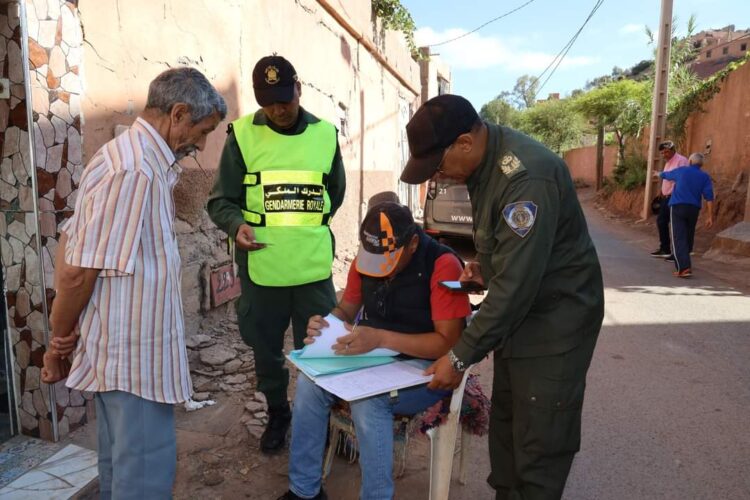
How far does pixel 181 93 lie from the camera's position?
1.56 m

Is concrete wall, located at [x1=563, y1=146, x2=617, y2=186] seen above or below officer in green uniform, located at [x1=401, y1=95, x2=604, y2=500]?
above

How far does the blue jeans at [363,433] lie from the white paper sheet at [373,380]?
9 centimetres

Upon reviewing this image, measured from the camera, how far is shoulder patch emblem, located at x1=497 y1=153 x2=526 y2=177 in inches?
62.1

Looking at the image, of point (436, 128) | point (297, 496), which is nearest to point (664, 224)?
point (297, 496)

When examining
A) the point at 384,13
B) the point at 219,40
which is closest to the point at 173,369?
the point at 219,40

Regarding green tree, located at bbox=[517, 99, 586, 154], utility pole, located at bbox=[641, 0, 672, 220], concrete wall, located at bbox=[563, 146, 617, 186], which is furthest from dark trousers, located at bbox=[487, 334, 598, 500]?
green tree, located at bbox=[517, 99, 586, 154]

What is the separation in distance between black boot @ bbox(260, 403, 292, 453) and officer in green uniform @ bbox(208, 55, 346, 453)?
310 millimetres

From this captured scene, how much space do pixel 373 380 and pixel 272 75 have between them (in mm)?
1381

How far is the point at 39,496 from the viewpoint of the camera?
2322mm

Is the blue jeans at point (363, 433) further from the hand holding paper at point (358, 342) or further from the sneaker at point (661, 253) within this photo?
the sneaker at point (661, 253)

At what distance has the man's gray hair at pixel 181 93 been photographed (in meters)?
1.56

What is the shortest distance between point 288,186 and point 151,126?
3.28 feet

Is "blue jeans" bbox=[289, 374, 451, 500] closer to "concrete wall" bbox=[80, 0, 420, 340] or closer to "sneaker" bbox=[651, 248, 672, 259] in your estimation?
"concrete wall" bbox=[80, 0, 420, 340]

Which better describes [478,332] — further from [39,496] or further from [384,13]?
[384,13]
